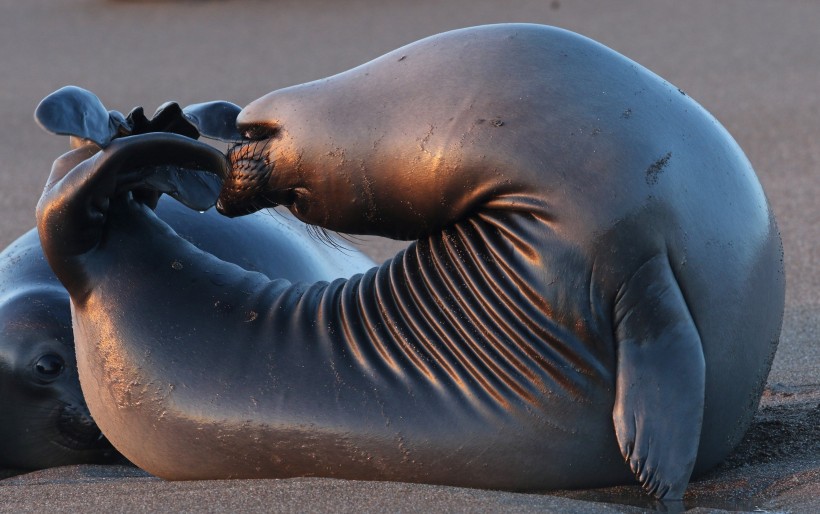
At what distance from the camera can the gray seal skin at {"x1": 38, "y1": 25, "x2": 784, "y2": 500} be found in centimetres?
311

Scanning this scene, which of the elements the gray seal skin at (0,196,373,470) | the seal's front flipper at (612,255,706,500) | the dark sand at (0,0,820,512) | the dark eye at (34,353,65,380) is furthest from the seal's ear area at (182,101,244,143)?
the seal's front flipper at (612,255,706,500)

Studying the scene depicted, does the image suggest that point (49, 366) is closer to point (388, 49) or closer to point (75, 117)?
point (75, 117)

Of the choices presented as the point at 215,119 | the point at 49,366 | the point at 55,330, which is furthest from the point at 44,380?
the point at 215,119

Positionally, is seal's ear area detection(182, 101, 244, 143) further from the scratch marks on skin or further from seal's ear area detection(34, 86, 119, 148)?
the scratch marks on skin

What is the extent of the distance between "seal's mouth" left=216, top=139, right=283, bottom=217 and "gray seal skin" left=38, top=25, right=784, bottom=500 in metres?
0.02

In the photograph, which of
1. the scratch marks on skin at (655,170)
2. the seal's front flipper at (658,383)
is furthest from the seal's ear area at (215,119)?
the seal's front flipper at (658,383)

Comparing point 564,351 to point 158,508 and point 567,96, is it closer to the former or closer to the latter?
point 567,96

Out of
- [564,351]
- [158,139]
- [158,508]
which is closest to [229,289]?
[158,139]

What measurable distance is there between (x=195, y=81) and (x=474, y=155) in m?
8.47

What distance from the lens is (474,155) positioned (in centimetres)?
325

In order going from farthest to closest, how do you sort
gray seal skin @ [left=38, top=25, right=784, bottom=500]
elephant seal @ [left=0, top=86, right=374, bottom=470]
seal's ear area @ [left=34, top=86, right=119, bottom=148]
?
elephant seal @ [left=0, top=86, right=374, bottom=470] → seal's ear area @ [left=34, top=86, right=119, bottom=148] → gray seal skin @ [left=38, top=25, right=784, bottom=500]

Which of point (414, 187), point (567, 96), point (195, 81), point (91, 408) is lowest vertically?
point (195, 81)

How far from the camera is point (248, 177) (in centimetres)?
370

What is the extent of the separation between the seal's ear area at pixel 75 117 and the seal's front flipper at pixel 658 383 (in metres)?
1.42
